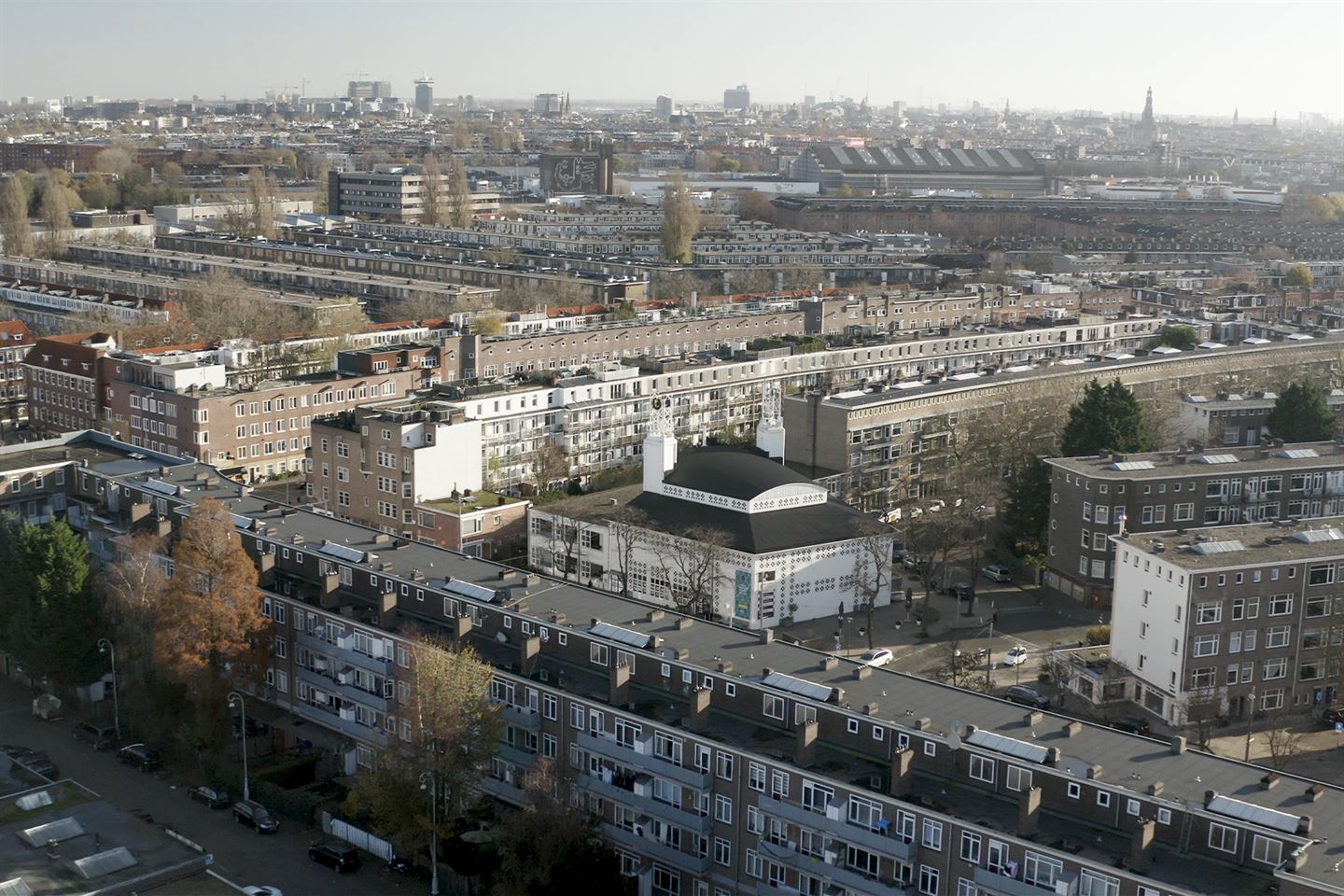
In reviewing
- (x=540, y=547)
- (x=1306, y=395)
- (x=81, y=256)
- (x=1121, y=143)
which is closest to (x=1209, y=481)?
(x=1306, y=395)

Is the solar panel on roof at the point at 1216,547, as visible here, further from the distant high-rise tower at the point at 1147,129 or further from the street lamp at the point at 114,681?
the distant high-rise tower at the point at 1147,129

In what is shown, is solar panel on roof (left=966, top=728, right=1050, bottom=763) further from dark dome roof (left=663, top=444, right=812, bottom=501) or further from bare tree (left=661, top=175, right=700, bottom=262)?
bare tree (left=661, top=175, right=700, bottom=262)

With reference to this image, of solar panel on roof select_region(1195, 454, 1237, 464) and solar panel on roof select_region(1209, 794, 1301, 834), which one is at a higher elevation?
solar panel on roof select_region(1195, 454, 1237, 464)

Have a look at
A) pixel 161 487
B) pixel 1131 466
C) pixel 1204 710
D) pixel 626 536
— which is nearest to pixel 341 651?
pixel 161 487

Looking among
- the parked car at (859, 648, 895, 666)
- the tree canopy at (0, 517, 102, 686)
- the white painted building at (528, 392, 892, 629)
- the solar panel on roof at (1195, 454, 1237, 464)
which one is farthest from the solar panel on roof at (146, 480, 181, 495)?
the solar panel on roof at (1195, 454, 1237, 464)

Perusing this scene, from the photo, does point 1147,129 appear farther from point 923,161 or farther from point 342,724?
point 342,724

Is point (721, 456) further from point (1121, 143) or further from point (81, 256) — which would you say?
point (1121, 143)
